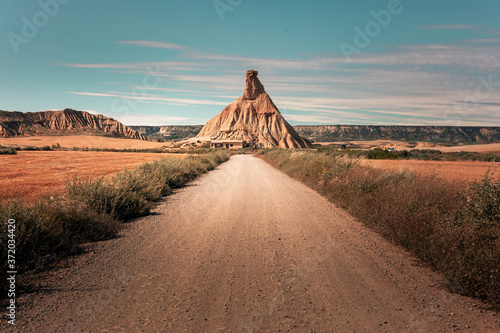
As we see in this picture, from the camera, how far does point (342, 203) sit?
369 inches

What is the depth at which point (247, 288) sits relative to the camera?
12.3ft

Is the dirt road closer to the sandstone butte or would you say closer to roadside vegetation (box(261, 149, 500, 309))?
roadside vegetation (box(261, 149, 500, 309))

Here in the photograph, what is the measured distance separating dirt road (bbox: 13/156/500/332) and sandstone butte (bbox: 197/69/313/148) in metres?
101

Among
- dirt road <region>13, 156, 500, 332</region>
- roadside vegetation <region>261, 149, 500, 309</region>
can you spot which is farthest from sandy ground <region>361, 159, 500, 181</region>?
dirt road <region>13, 156, 500, 332</region>

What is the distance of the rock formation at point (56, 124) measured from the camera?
4960 inches

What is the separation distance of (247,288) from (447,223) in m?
3.43

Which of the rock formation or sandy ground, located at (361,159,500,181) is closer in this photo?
sandy ground, located at (361,159,500,181)

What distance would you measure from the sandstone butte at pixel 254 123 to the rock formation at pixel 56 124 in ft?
224

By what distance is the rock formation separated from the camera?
126 metres

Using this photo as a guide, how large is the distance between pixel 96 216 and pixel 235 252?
3.47 meters

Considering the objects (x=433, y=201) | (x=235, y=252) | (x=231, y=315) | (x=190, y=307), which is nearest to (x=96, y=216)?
(x=235, y=252)

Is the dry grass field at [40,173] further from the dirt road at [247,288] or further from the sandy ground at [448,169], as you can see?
the sandy ground at [448,169]

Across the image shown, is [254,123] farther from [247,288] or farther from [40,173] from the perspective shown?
[247,288]

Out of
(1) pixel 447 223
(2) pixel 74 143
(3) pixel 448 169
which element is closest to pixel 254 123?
(2) pixel 74 143
